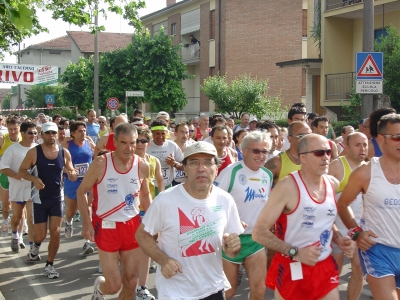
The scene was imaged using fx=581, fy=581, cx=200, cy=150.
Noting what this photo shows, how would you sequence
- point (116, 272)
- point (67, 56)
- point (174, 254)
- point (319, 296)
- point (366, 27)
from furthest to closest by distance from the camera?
point (67, 56) < point (366, 27) < point (116, 272) < point (319, 296) < point (174, 254)

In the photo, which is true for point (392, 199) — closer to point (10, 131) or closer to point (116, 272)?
point (116, 272)

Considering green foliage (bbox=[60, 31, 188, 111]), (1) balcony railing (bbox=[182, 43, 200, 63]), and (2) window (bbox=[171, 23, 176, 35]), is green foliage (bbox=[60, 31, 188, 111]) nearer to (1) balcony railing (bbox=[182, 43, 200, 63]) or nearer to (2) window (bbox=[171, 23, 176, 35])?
(1) balcony railing (bbox=[182, 43, 200, 63])

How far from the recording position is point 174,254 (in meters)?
4.10

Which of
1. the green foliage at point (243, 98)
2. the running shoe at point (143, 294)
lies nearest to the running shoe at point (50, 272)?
the running shoe at point (143, 294)

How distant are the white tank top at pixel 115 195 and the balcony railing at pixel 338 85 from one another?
1753cm

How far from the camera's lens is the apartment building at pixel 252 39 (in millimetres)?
37062

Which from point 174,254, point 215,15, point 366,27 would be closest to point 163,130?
point 366,27

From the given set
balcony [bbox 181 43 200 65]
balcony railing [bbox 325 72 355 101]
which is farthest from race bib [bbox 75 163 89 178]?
balcony [bbox 181 43 200 65]

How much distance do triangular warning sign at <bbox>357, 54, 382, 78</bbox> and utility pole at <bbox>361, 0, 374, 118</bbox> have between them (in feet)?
1.05

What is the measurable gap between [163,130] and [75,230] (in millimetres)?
3635

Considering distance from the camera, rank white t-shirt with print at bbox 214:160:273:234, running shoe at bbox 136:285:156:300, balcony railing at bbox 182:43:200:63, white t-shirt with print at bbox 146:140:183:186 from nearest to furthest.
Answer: white t-shirt with print at bbox 214:160:273:234, running shoe at bbox 136:285:156:300, white t-shirt with print at bbox 146:140:183:186, balcony railing at bbox 182:43:200:63

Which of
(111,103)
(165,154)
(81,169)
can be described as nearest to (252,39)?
(111,103)

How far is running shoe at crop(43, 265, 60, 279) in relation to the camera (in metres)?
8.02

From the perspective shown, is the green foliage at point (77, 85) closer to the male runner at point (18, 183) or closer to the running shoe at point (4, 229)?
the running shoe at point (4, 229)
